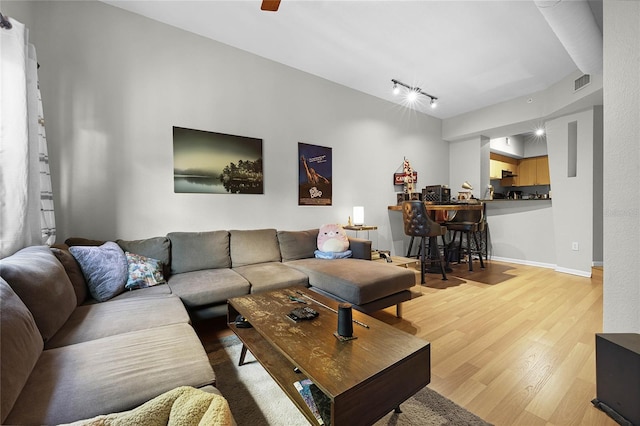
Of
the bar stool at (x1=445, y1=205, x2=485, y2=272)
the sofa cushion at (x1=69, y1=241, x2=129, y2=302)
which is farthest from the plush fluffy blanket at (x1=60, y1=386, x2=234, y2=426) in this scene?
the bar stool at (x1=445, y1=205, x2=485, y2=272)

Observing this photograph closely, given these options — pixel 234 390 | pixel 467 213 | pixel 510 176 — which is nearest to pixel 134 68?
pixel 234 390

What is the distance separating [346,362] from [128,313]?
1.40 meters

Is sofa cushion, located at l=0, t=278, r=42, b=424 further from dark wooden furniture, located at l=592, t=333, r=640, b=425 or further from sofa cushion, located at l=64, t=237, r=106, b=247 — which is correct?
dark wooden furniture, located at l=592, t=333, r=640, b=425

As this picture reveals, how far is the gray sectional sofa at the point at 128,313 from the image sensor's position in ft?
2.81

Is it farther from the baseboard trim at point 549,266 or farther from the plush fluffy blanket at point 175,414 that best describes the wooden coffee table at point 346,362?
the baseboard trim at point 549,266

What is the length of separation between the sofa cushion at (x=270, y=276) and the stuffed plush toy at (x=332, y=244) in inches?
22.8

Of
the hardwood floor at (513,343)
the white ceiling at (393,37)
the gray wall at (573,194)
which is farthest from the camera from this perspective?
the gray wall at (573,194)

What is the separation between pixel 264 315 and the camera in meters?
1.53

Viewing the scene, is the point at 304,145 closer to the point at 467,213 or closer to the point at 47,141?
the point at 47,141

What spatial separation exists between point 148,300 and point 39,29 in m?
2.53

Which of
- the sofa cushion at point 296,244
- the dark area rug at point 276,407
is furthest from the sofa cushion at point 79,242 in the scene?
the sofa cushion at point 296,244

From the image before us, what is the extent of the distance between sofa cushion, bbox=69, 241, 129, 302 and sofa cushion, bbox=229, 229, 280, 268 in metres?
1.02

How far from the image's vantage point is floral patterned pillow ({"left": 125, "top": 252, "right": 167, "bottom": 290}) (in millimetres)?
2025

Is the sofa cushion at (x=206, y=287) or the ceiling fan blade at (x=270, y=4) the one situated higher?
the ceiling fan blade at (x=270, y=4)
